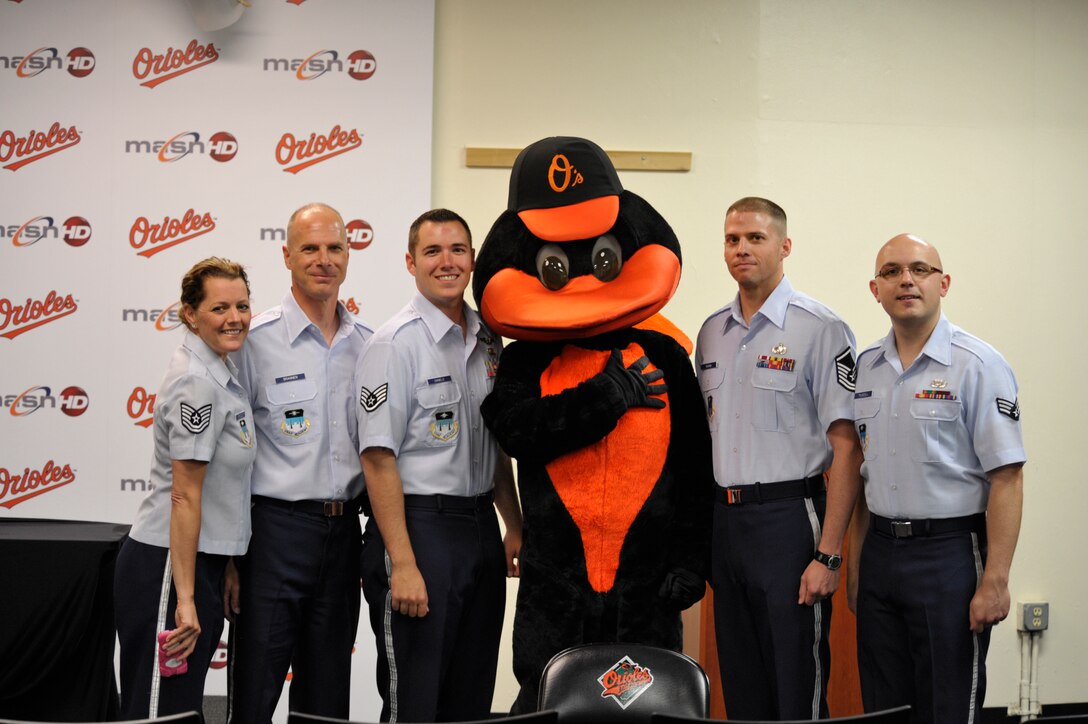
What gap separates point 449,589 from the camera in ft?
9.09

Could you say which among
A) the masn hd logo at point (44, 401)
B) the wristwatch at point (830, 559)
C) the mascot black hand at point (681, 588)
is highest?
the masn hd logo at point (44, 401)

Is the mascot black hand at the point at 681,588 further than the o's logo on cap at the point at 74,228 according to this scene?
No

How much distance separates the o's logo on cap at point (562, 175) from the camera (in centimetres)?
275

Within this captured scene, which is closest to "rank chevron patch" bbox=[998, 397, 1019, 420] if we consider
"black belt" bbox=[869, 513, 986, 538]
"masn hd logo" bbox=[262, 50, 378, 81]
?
"black belt" bbox=[869, 513, 986, 538]

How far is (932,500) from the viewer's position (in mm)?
2691

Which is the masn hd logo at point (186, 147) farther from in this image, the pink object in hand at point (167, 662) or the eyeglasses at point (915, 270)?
the eyeglasses at point (915, 270)

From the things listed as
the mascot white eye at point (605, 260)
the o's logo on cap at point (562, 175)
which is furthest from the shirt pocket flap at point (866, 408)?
the o's logo on cap at point (562, 175)

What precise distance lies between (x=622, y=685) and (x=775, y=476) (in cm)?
102

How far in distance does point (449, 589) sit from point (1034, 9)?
3.99 meters

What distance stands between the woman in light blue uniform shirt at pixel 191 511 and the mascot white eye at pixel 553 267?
2.81 feet

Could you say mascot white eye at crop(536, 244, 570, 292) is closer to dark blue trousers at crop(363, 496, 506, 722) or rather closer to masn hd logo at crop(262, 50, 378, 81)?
dark blue trousers at crop(363, 496, 506, 722)

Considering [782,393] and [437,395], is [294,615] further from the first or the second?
Result: [782,393]

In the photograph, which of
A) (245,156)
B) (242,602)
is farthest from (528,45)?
(242,602)

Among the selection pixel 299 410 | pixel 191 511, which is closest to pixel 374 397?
pixel 299 410
